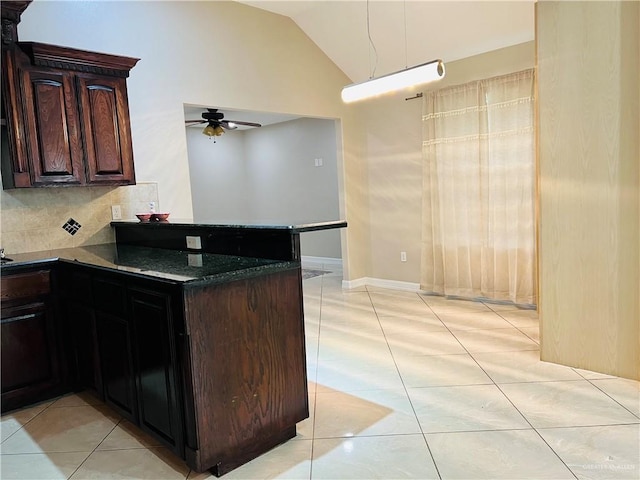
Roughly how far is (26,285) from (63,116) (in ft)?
3.62

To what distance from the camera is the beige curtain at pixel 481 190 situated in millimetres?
4152

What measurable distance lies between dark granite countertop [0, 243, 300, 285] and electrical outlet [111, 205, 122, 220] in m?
0.35

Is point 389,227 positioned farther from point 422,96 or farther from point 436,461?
point 436,461

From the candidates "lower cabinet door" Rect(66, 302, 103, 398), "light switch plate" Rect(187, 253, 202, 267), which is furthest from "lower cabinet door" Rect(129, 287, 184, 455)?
"lower cabinet door" Rect(66, 302, 103, 398)

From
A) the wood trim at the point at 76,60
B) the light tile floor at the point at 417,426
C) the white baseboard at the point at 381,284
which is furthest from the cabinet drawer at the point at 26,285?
the white baseboard at the point at 381,284

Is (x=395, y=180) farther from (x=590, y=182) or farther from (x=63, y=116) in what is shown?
(x=63, y=116)

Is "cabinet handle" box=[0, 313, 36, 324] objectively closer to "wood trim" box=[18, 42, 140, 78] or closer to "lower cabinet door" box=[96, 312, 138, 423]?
"lower cabinet door" box=[96, 312, 138, 423]

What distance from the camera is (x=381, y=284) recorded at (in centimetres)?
559

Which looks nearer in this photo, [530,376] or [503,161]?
[530,376]

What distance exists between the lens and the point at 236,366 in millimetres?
2020

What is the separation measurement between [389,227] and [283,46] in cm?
231

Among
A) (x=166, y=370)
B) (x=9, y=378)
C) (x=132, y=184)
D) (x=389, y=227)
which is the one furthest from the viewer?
(x=389, y=227)

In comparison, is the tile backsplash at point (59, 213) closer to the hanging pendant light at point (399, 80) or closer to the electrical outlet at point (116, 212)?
the electrical outlet at point (116, 212)

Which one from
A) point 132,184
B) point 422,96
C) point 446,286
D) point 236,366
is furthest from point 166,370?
point 422,96
